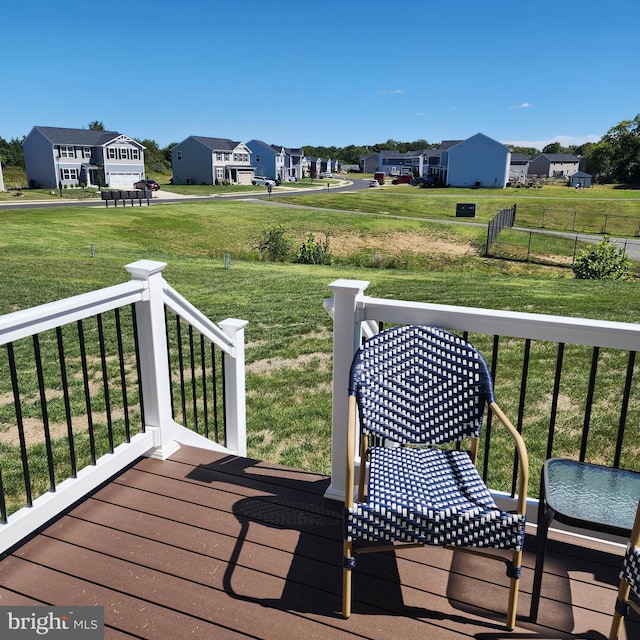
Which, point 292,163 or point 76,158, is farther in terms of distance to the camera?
point 292,163

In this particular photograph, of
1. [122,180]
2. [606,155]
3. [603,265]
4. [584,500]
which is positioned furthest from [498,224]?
[606,155]

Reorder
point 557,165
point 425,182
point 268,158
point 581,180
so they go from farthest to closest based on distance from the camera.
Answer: point 557,165 < point 268,158 < point 581,180 < point 425,182

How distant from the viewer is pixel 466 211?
122 feet

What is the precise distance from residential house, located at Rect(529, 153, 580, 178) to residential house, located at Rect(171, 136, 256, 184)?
5145cm

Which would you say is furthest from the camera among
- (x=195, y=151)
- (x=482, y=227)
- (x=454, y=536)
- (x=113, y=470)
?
(x=195, y=151)

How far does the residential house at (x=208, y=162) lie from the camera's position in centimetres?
5669

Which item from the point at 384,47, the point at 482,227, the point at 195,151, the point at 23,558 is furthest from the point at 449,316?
the point at 384,47

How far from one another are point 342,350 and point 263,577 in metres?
1.17

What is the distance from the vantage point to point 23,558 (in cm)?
237

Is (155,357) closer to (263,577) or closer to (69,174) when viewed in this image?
(263,577)

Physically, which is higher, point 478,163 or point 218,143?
point 218,143

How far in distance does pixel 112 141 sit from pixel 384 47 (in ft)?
136

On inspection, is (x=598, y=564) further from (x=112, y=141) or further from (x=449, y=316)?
(x=112, y=141)

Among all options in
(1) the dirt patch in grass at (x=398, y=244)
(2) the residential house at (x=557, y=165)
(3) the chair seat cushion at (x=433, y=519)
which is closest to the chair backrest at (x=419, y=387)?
(3) the chair seat cushion at (x=433, y=519)
